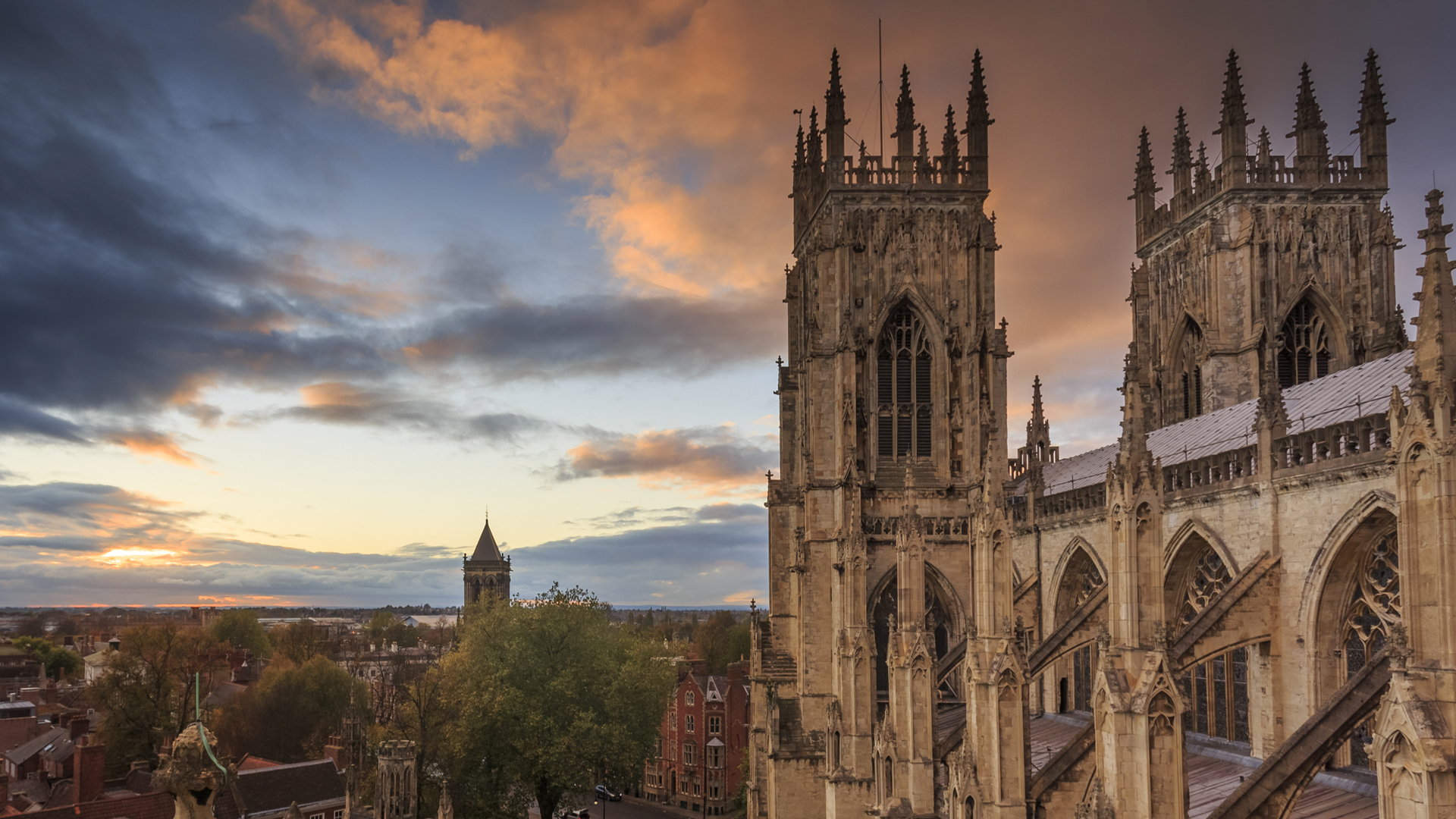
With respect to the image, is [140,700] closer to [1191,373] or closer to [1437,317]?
[1191,373]

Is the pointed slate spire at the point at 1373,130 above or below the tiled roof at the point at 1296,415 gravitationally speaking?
above

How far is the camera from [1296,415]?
21.5 metres

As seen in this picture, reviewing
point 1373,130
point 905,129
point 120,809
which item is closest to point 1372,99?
point 1373,130

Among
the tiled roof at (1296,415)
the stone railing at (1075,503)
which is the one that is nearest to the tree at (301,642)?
the stone railing at (1075,503)

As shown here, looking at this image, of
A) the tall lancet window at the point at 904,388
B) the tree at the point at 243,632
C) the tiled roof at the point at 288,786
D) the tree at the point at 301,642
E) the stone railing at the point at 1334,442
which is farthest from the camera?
the tree at the point at 243,632

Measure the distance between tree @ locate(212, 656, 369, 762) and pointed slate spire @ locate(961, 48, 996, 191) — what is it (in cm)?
4301

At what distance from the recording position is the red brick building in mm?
67938

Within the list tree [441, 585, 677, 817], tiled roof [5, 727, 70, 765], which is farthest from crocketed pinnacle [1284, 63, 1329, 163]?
tiled roof [5, 727, 70, 765]

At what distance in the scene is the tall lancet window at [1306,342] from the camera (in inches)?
1287

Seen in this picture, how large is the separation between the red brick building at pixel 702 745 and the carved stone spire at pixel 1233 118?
47.2 metres

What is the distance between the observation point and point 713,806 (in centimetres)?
6738

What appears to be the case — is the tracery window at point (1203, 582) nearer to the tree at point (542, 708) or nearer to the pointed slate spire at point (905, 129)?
the pointed slate spire at point (905, 129)

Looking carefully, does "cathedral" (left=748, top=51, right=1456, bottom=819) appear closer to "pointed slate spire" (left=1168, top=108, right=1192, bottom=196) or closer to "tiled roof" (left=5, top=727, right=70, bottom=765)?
"pointed slate spire" (left=1168, top=108, right=1192, bottom=196)

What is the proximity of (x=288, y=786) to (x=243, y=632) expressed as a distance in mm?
71856
